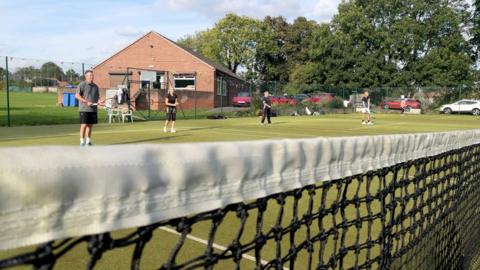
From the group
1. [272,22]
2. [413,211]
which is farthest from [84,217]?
[272,22]

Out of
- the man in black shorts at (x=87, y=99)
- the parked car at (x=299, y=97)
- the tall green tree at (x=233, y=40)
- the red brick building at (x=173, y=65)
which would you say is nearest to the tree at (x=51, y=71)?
the man in black shorts at (x=87, y=99)

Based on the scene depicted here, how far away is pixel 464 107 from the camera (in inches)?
1905

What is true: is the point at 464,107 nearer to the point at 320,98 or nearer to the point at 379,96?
the point at 379,96

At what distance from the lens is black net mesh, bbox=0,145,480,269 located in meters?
1.62

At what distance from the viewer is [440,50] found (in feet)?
199

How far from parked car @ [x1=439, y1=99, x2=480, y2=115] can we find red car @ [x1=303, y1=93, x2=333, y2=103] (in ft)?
37.6

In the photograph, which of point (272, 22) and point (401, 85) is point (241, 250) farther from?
point (272, 22)

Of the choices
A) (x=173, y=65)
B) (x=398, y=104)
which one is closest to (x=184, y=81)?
(x=173, y=65)

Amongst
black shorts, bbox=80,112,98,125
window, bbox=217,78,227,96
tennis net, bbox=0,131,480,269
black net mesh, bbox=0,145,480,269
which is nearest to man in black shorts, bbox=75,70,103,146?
black shorts, bbox=80,112,98,125

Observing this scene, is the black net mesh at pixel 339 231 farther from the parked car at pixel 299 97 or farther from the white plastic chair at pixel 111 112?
the parked car at pixel 299 97

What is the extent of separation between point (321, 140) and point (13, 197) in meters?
1.65

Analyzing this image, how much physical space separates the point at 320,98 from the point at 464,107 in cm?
1359

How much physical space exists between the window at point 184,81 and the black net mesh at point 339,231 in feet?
150

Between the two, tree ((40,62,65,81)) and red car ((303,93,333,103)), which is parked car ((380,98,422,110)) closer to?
red car ((303,93,333,103))
